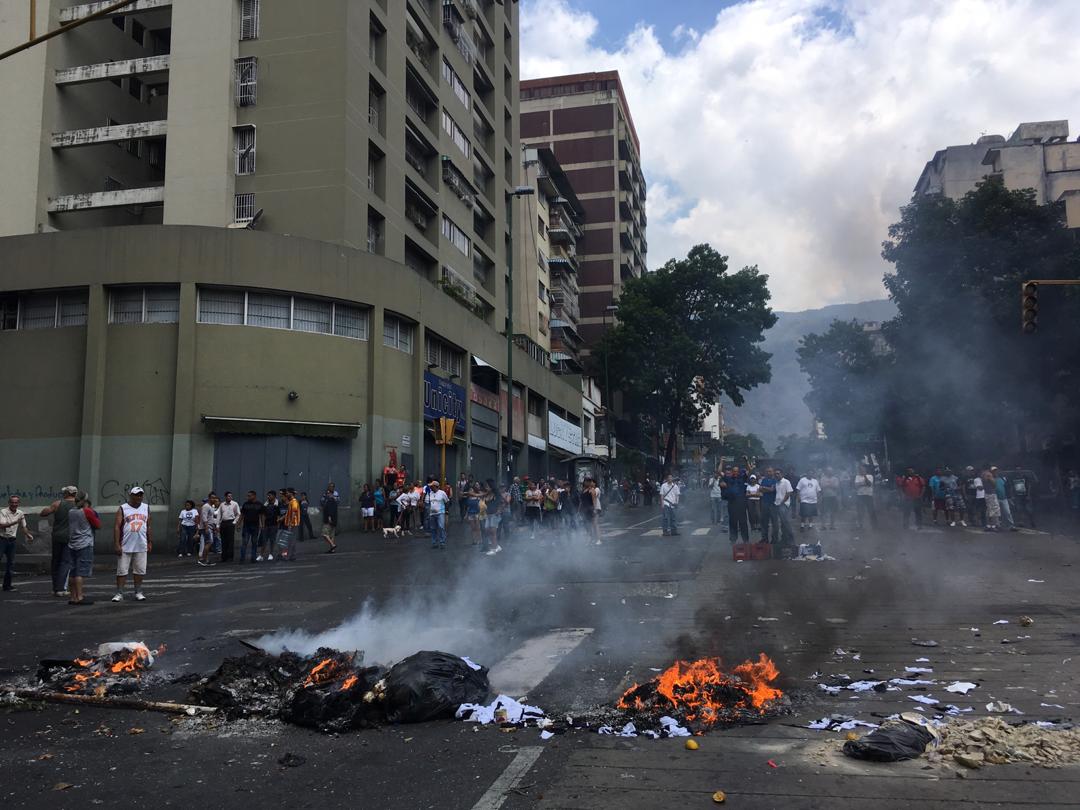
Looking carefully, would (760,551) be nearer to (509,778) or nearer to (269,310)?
(509,778)

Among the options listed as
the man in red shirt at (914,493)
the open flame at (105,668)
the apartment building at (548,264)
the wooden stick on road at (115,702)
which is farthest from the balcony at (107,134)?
the wooden stick on road at (115,702)

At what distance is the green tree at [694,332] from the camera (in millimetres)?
52375

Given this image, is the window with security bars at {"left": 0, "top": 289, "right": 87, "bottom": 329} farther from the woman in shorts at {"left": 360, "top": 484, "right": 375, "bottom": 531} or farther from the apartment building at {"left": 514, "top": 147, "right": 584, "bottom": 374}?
the apartment building at {"left": 514, "top": 147, "right": 584, "bottom": 374}

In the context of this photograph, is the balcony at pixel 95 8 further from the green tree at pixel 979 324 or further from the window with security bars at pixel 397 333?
the green tree at pixel 979 324

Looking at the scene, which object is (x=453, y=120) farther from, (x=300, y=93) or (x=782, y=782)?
(x=782, y=782)

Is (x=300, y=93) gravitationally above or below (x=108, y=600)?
above

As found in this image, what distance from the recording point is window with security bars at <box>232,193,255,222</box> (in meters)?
27.8

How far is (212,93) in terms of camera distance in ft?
90.8

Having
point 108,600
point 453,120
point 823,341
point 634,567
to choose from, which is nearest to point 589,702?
point 634,567

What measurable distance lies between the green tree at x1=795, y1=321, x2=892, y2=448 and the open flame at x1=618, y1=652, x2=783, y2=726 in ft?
104

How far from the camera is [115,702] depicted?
584 cm

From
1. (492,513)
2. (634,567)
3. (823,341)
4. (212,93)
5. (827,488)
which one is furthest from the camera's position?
(823,341)

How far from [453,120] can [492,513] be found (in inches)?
1038

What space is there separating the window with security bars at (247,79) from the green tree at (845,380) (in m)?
27.4
